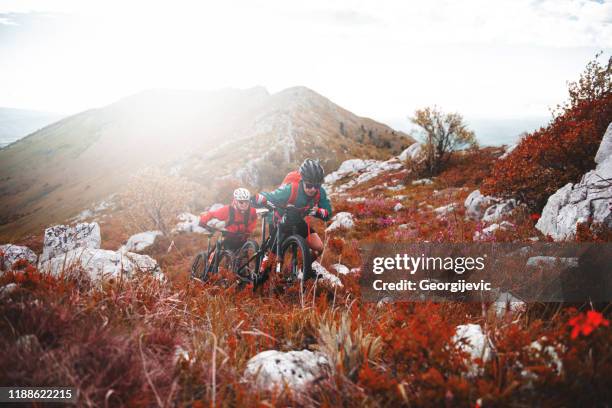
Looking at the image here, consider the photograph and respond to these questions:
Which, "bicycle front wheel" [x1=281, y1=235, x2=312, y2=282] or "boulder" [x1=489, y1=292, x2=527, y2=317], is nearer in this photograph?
"boulder" [x1=489, y1=292, x2=527, y2=317]

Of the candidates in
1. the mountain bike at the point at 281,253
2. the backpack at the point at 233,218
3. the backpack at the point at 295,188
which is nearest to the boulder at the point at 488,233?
the backpack at the point at 295,188

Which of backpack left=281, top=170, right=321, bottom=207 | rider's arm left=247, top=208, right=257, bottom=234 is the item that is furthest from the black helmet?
rider's arm left=247, top=208, right=257, bottom=234

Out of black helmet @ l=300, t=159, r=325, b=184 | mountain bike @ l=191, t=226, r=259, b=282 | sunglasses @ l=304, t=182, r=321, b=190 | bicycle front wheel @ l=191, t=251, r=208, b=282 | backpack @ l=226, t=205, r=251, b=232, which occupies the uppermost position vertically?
black helmet @ l=300, t=159, r=325, b=184

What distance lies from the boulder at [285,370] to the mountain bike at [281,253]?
2.25 metres

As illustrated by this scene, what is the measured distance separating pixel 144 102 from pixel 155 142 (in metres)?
79.8

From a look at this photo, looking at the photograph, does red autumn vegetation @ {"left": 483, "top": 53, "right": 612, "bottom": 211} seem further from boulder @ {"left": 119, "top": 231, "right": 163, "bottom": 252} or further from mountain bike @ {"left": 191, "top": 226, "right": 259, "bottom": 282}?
boulder @ {"left": 119, "top": 231, "right": 163, "bottom": 252}

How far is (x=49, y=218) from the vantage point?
96250mm

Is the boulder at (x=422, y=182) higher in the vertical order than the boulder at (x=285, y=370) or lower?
lower

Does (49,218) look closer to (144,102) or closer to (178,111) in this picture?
(178,111)

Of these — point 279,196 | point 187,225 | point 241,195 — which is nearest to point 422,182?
point 187,225

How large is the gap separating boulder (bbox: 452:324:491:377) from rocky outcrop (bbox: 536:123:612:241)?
4197mm

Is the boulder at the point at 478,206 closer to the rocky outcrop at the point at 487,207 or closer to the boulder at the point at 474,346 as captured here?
the rocky outcrop at the point at 487,207

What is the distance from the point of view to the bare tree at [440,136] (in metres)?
23.5

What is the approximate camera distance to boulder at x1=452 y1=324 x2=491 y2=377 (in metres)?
2.06
